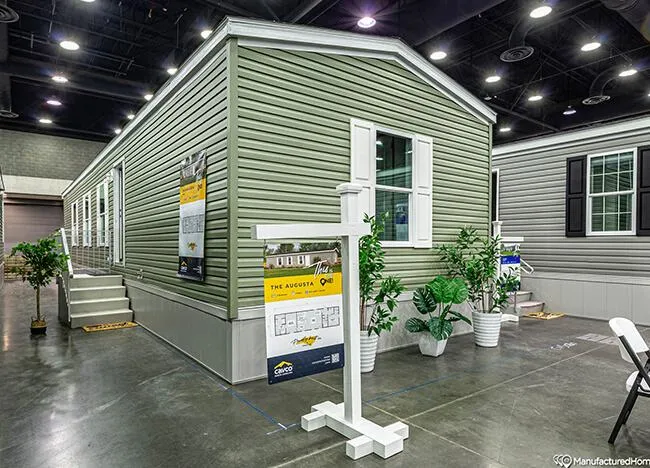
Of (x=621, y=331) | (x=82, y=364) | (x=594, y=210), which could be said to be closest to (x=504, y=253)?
Result: (x=594, y=210)

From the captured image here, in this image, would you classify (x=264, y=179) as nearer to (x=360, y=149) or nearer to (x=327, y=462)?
(x=360, y=149)

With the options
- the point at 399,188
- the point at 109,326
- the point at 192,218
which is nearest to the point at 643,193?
the point at 399,188

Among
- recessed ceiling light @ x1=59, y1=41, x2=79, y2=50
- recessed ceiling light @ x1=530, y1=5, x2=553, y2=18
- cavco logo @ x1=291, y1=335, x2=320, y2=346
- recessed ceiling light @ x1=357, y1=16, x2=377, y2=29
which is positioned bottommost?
cavco logo @ x1=291, y1=335, x2=320, y2=346

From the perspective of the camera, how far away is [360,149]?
4914mm

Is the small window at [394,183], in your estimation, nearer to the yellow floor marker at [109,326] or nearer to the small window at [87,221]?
the yellow floor marker at [109,326]

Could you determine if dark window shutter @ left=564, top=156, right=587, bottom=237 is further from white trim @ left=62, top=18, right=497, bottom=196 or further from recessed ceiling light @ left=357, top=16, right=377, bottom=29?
recessed ceiling light @ left=357, top=16, right=377, bottom=29

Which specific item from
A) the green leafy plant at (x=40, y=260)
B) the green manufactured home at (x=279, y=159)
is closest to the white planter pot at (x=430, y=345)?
the green manufactured home at (x=279, y=159)

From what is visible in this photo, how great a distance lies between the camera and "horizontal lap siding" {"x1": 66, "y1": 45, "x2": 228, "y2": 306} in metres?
4.16

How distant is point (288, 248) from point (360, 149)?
2585mm

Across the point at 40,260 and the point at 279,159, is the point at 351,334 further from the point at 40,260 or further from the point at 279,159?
the point at 40,260

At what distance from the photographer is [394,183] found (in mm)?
5344

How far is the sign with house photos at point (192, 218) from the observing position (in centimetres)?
454

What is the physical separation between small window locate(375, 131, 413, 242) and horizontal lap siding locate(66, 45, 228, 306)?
6.55 ft

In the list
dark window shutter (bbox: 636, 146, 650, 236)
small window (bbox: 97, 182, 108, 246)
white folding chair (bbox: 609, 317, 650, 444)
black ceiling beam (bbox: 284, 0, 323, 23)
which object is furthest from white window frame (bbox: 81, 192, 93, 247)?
dark window shutter (bbox: 636, 146, 650, 236)
